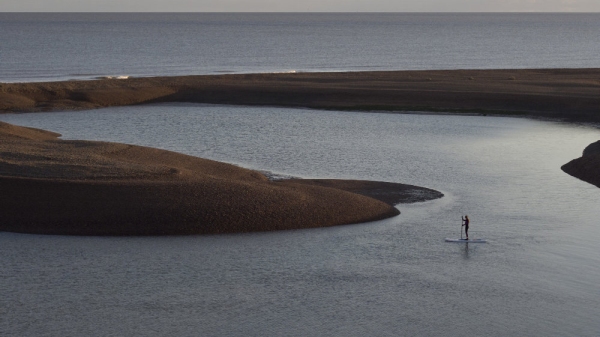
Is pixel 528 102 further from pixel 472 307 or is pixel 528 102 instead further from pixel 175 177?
pixel 472 307

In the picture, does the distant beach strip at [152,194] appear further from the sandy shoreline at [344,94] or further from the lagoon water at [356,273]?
the sandy shoreline at [344,94]

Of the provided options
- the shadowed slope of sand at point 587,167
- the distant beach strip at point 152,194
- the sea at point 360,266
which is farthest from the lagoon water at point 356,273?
the distant beach strip at point 152,194

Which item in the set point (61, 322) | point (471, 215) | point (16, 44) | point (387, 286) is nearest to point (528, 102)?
point (471, 215)

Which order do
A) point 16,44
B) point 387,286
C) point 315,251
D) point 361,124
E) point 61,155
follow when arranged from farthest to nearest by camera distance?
point 16,44, point 361,124, point 61,155, point 315,251, point 387,286

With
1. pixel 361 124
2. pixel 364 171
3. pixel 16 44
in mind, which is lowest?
pixel 364 171

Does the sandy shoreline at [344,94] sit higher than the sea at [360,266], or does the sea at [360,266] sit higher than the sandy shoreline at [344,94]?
the sandy shoreline at [344,94]

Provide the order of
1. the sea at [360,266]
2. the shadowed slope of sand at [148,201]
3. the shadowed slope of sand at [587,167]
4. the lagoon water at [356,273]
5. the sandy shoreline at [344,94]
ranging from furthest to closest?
1. the sandy shoreline at [344,94]
2. the shadowed slope of sand at [587,167]
3. the shadowed slope of sand at [148,201]
4. the sea at [360,266]
5. the lagoon water at [356,273]

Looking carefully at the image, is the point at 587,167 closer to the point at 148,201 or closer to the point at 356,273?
the point at 356,273

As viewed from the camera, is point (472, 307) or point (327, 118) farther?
point (327, 118)
